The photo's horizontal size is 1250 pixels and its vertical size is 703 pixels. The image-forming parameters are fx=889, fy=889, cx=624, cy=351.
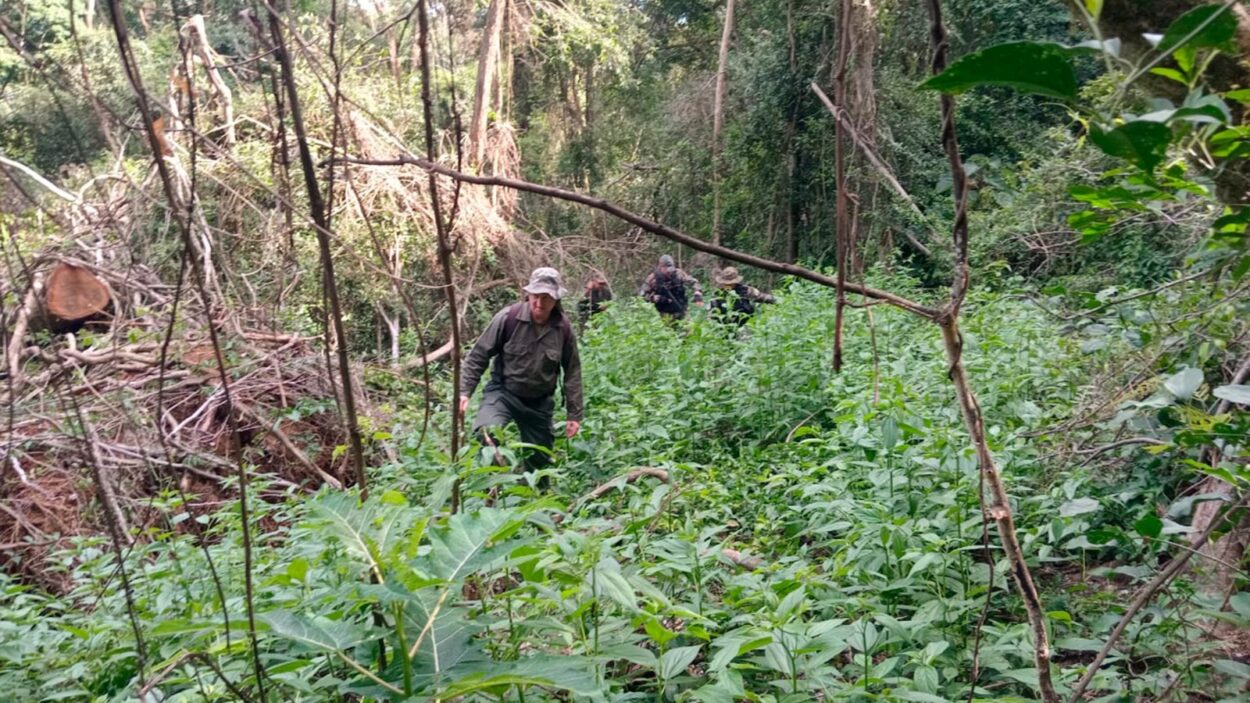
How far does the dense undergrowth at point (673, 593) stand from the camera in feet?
5.74

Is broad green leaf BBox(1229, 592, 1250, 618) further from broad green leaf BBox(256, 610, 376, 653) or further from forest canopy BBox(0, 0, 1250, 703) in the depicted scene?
broad green leaf BBox(256, 610, 376, 653)

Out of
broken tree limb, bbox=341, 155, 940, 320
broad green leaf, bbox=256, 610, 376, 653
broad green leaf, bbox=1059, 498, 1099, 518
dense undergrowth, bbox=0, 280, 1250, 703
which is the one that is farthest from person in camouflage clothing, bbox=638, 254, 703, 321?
broken tree limb, bbox=341, 155, 940, 320

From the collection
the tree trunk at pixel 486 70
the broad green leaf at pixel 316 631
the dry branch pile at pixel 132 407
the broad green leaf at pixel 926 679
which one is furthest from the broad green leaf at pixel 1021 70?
the tree trunk at pixel 486 70

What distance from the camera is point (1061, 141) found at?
42.7 feet

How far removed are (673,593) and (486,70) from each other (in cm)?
Result: 1517

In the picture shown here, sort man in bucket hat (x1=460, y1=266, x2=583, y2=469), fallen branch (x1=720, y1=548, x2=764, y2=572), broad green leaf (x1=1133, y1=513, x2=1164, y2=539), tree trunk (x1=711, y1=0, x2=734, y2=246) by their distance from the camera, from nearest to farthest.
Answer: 1. broad green leaf (x1=1133, y1=513, x2=1164, y2=539)
2. fallen branch (x1=720, y1=548, x2=764, y2=572)
3. man in bucket hat (x1=460, y1=266, x2=583, y2=469)
4. tree trunk (x1=711, y1=0, x2=734, y2=246)

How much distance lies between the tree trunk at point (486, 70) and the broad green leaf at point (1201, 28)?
15601 mm

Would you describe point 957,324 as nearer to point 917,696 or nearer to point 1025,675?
point 917,696

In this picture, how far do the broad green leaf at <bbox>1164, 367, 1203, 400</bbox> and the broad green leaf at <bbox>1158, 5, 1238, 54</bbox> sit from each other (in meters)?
1.33

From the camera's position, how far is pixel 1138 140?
1015mm

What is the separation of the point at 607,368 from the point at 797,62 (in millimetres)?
10292

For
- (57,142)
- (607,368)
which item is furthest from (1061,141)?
(57,142)

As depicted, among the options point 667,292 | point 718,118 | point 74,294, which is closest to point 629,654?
point 74,294

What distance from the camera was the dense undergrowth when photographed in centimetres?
175
